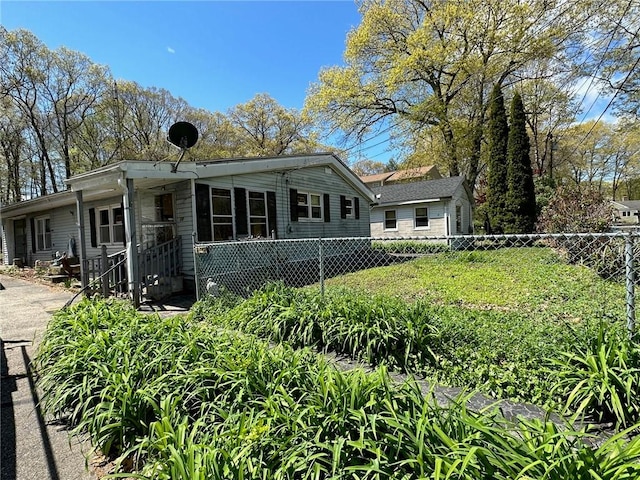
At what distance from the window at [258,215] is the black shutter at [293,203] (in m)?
1.12

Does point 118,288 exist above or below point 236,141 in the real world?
below

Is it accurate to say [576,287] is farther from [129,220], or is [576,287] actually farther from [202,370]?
[129,220]

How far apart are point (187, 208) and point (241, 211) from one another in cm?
161

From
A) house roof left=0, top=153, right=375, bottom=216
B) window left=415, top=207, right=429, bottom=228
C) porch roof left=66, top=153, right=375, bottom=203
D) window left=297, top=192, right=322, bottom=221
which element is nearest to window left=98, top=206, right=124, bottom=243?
house roof left=0, top=153, right=375, bottom=216

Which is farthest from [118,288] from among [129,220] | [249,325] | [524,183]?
[524,183]

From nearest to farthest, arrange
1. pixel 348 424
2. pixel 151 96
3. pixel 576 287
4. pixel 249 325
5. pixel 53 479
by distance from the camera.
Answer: pixel 348 424 → pixel 53 479 → pixel 249 325 → pixel 576 287 → pixel 151 96

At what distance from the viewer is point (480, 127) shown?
68.1 ft

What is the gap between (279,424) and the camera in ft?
6.41

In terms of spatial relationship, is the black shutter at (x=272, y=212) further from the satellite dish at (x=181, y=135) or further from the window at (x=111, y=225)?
the window at (x=111, y=225)

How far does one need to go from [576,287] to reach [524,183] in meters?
11.8

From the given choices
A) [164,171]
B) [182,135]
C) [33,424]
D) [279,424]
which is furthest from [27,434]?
[164,171]

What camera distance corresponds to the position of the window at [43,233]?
15320 mm

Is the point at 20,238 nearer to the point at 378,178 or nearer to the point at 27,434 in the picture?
the point at 27,434

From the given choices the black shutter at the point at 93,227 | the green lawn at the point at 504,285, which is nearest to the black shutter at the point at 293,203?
the green lawn at the point at 504,285
